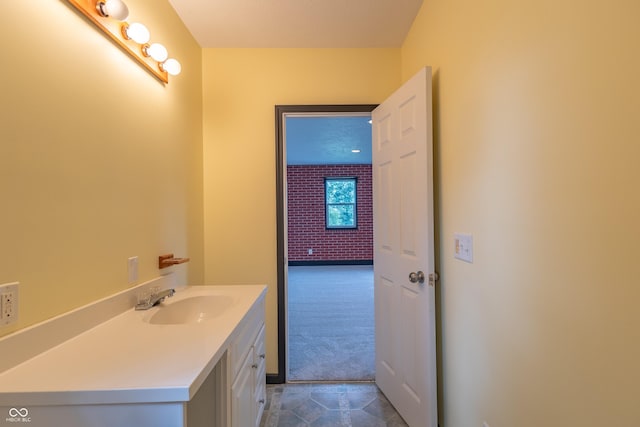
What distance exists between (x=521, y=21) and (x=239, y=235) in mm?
2005

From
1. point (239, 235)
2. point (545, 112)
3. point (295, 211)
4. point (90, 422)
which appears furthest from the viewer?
point (295, 211)

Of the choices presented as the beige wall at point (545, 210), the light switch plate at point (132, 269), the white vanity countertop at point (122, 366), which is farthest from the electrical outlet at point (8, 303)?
the beige wall at point (545, 210)

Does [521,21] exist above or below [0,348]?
above

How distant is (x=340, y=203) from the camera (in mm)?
7395

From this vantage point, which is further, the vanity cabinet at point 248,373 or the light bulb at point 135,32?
the light bulb at point 135,32

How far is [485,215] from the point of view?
121 centimetres

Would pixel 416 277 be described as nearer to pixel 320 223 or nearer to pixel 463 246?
pixel 463 246

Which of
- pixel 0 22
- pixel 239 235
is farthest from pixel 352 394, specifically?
pixel 0 22

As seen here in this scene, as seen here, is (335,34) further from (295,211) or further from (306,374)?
(295,211)

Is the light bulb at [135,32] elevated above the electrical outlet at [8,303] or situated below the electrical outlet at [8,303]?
above

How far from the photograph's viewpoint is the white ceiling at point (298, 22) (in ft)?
5.92

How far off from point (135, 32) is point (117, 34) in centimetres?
8

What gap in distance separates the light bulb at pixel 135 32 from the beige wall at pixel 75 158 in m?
0.10
